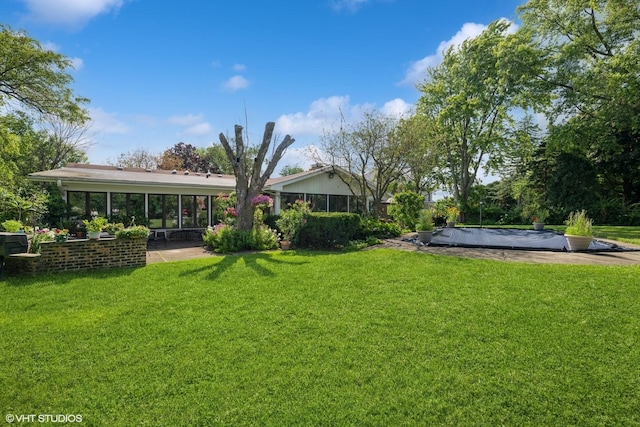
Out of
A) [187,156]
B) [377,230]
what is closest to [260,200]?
[377,230]

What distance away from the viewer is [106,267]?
6.71 metres

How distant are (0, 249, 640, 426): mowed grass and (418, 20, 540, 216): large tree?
56.0 feet

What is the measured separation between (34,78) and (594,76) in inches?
984

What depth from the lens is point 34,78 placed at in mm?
12594

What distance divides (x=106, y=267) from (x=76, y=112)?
1127 cm

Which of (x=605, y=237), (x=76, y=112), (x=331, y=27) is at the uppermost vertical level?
(x=331, y=27)

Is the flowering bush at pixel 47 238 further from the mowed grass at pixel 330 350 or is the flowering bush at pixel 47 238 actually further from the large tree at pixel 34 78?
the large tree at pixel 34 78

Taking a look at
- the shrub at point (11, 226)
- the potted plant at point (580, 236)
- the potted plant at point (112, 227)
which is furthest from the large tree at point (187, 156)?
the potted plant at point (580, 236)

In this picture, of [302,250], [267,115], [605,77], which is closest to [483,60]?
[605,77]

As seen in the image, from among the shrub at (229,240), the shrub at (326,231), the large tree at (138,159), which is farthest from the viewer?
the large tree at (138,159)

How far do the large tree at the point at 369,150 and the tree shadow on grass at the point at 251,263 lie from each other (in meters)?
6.83

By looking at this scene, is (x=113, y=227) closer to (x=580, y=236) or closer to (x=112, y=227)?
(x=112, y=227)

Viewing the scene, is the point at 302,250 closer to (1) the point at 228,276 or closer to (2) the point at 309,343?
(1) the point at 228,276

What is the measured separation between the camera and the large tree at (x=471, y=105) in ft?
69.6
